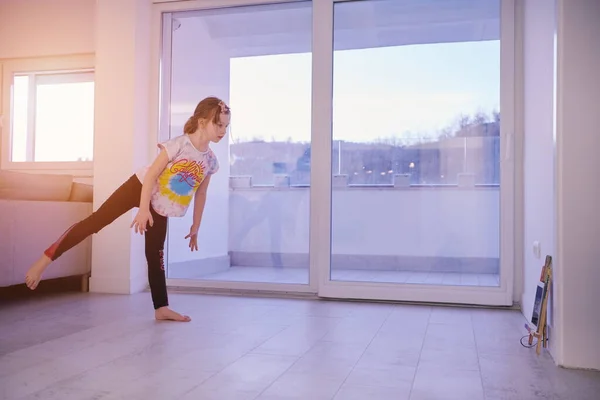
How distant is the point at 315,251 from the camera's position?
12.6 ft

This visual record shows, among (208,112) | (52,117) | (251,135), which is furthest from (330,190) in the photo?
(52,117)

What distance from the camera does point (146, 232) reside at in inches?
117

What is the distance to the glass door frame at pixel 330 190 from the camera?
3.52 meters

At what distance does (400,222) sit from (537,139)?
1.13 meters

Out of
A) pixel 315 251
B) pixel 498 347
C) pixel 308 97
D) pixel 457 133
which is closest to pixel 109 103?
pixel 308 97

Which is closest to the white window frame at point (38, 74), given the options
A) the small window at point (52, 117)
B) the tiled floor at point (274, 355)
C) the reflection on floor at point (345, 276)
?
the small window at point (52, 117)

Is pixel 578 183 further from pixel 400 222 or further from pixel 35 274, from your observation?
pixel 35 274

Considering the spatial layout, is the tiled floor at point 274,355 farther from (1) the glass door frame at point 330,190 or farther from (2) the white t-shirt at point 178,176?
(2) the white t-shirt at point 178,176

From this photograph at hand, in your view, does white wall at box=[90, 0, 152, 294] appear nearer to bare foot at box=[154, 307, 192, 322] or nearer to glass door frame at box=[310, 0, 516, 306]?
bare foot at box=[154, 307, 192, 322]

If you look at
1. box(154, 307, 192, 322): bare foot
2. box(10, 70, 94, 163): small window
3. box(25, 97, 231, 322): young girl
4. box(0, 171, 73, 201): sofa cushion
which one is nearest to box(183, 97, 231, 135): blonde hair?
box(25, 97, 231, 322): young girl

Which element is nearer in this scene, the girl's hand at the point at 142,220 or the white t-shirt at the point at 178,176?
the girl's hand at the point at 142,220

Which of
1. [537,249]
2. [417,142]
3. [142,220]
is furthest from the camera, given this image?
[417,142]

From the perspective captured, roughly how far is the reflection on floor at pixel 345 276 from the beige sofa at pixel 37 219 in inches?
28.9

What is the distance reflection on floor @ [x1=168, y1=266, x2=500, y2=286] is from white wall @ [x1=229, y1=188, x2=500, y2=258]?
129 mm
